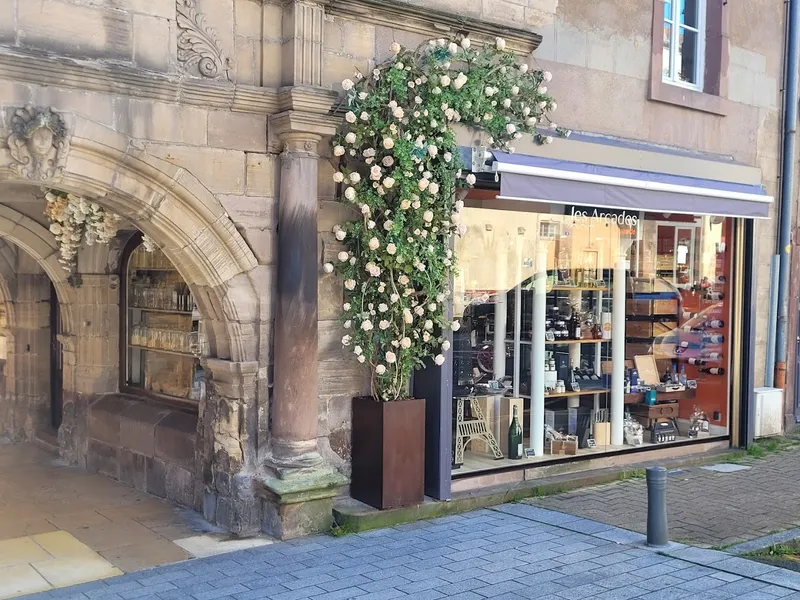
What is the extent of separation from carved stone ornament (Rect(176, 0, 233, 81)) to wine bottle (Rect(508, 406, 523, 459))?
4095mm

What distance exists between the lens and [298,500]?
20.2ft

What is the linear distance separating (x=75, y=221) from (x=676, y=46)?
6635 millimetres

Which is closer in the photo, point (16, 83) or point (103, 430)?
point (16, 83)

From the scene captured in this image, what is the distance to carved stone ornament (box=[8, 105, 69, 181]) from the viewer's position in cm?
532

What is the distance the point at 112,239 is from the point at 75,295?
777 mm

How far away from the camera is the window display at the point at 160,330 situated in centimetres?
789

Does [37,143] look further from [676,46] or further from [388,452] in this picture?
[676,46]

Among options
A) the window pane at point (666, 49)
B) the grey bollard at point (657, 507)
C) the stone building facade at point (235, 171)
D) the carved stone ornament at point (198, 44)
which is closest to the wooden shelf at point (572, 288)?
the stone building facade at point (235, 171)

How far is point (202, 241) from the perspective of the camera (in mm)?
6121

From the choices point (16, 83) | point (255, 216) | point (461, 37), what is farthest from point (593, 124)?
point (16, 83)

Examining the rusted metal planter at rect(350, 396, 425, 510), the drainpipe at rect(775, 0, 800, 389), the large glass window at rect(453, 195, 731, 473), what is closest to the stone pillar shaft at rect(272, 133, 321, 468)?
the rusted metal planter at rect(350, 396, 425, 510)

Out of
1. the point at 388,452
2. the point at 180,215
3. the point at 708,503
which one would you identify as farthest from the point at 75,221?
the point at 708,503

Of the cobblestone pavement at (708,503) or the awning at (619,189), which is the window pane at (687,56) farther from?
the cobblestone pavement at (708,503)

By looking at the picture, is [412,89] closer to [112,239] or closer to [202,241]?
[202,241]
